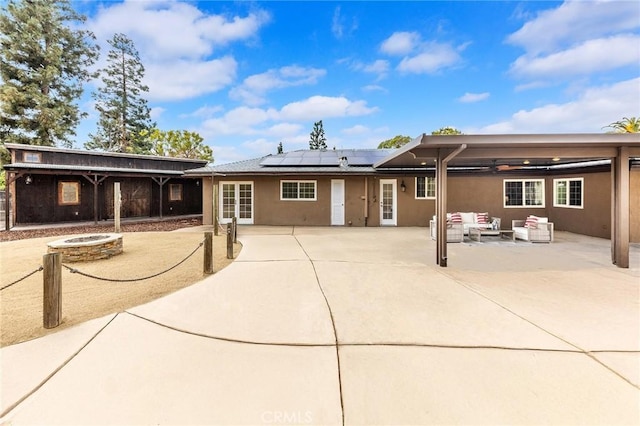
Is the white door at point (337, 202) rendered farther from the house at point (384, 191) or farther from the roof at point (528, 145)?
the roof at point (528, 145)

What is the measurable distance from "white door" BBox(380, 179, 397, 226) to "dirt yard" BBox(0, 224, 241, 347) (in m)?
7.17

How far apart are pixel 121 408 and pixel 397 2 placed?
1745 cm

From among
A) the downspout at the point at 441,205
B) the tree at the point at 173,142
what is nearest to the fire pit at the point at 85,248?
the downspout at the point at 441,205

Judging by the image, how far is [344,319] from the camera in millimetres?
3336

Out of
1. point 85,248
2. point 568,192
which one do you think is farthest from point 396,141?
point 85,248

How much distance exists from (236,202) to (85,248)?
6917mm

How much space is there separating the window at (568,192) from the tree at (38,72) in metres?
33.0

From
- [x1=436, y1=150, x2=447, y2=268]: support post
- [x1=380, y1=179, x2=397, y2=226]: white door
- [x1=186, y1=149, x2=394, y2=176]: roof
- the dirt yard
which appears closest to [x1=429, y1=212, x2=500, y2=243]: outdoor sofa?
[x1=436, y1=150, x2=447, y2=268]: support post

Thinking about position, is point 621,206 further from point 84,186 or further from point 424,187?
point 84,186

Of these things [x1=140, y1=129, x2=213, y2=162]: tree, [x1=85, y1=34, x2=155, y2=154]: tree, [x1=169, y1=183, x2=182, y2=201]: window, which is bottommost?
[x1=169, y1=183, x2=182, y2=201]: window

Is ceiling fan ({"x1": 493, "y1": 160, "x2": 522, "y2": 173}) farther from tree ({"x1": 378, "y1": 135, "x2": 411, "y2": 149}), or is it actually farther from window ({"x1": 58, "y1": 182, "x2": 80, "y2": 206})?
tree ({"x1": 378, "y1": 135, "x2": 411, "y2": 149})

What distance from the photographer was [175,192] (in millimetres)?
17797

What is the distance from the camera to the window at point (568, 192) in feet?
33.8

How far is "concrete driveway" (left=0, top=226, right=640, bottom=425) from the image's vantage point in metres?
1.92
